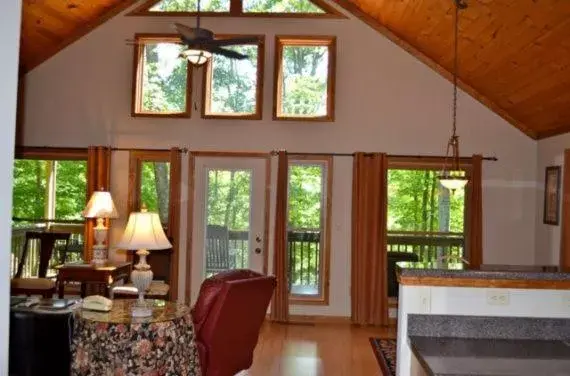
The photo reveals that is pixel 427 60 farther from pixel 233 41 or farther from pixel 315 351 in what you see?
pixel 315 351

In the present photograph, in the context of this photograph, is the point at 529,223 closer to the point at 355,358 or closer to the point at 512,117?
the point at 512,117

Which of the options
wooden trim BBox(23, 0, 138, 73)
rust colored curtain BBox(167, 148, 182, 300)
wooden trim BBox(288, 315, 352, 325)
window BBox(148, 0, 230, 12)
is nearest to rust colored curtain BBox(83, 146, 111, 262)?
rust colored curtain BBox(167, 148, 182, 300)

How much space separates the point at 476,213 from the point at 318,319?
2.21 metres

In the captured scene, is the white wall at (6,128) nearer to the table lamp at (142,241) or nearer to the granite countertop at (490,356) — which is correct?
the granite countertop at (490,356)

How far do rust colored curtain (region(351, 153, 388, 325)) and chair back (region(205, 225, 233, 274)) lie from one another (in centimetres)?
152

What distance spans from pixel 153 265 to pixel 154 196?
2.72ft

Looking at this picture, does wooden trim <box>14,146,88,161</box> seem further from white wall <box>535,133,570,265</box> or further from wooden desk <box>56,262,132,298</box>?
white wall <box>535,133,570,265</box>

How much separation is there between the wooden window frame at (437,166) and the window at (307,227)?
2.66ft

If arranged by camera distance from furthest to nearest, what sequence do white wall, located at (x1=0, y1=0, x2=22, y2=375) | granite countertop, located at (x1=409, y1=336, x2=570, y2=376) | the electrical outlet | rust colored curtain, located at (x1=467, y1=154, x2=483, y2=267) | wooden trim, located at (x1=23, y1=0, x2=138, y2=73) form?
wooden trim, located at (x1=23, y1=0, x2=138, y2=73) → rust colored curtain, located at (x1=467, y1=154, x2=483, y2=267) → the electrical outlet → granite countertop, located at (x1=409, y1=336, x2=570, y2=376) → white wall, located at (x1=0, y1=0, x2=22, y2=375)

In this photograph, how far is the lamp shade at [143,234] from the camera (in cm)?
392

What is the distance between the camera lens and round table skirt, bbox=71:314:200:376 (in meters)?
3.52

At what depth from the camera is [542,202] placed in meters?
6.62

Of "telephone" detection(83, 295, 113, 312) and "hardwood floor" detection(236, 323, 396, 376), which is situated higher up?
"telephone" detection(83, 295, 113, 312)

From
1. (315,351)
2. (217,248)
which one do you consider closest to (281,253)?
(217,248)
